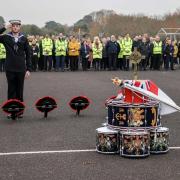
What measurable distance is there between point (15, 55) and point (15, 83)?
25.9 inches

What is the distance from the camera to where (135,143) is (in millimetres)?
7684

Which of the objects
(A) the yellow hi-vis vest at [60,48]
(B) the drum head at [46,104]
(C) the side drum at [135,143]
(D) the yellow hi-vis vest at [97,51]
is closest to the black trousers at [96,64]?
(D) the yellow hi-vis vest at [97,51]

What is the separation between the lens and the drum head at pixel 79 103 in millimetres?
11602

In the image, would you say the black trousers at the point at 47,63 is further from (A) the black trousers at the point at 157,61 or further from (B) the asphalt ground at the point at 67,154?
(B) the asphalt ground at the point at 67,154

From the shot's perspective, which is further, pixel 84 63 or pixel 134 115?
pixel 84 63

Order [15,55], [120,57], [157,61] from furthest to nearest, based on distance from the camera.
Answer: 1. [157,61]
2. [120,57]
3. [15,55]

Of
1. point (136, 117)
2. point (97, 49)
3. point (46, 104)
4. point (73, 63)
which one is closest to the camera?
point (136, 117)

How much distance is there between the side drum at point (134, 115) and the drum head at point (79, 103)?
365 cm

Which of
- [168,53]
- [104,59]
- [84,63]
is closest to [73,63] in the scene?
[84,63]

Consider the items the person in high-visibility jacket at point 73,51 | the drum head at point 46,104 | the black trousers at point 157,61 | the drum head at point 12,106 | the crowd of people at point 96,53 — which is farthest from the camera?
the black trousers at point 157,61

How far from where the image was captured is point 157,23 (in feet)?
A: 194

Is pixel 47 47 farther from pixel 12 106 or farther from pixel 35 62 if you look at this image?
pixel 12 106

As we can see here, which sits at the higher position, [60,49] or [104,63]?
[60,49]

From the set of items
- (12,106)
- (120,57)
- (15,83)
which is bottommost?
(12,106)
